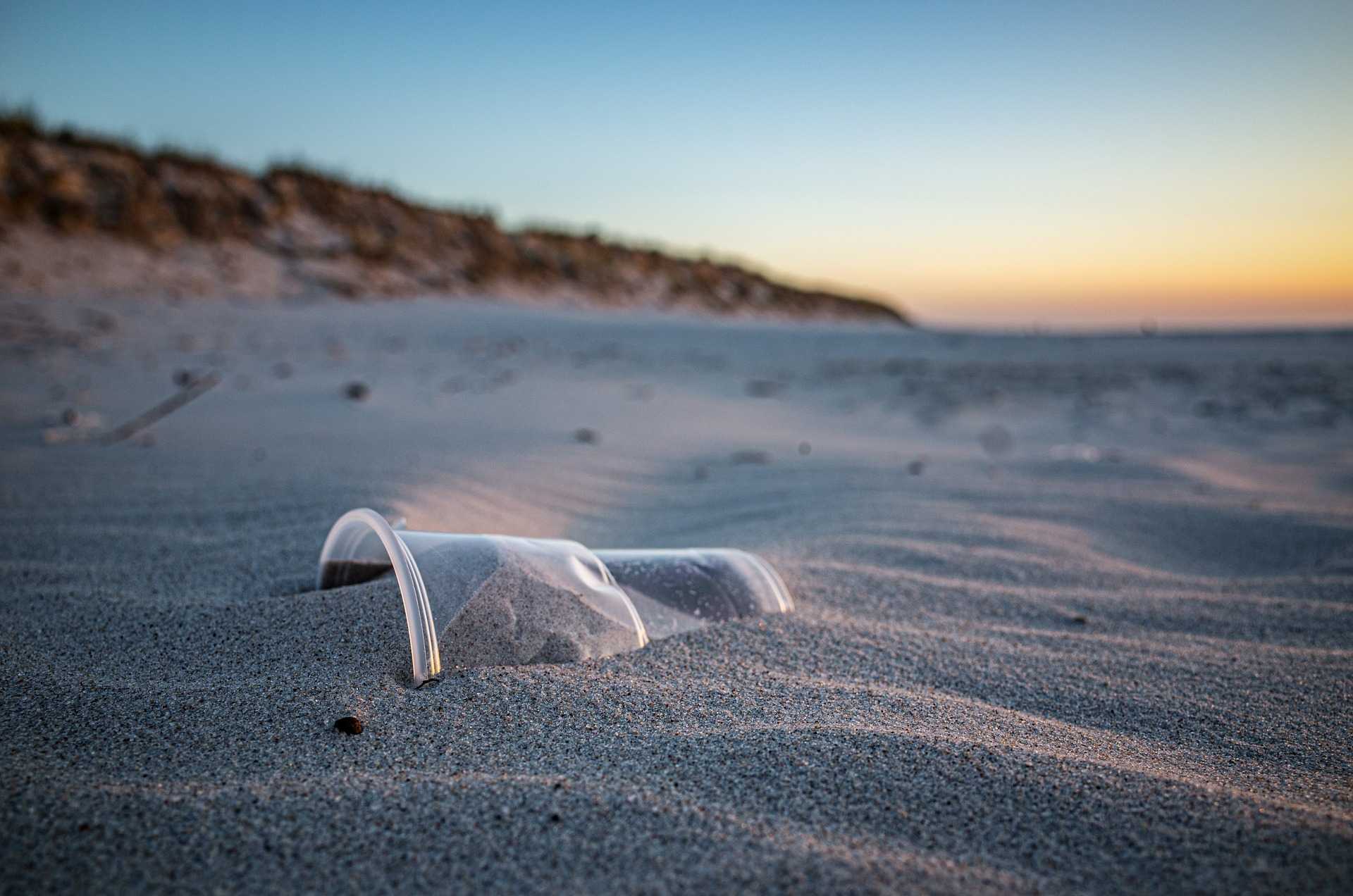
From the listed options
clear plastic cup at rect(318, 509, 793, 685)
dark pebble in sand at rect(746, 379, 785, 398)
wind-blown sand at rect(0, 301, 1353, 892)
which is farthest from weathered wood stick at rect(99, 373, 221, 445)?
dark pebble in sand at rect(746, 379, 785, 398)

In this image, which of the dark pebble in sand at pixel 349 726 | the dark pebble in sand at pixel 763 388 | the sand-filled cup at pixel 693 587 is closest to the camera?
the dark pebble in sand at pixel 349 726

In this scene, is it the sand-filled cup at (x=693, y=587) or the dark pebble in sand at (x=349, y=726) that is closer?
the dark pebble in sand at (x=349, y=726)

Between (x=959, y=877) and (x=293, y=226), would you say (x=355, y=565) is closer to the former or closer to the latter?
(x=959, y=877)

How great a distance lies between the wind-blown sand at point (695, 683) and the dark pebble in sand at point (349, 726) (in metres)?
0.02

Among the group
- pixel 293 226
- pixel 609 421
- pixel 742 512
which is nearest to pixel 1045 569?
pixel 742 512

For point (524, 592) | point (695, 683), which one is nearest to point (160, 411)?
point (524, 592)

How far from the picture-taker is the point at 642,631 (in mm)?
1828

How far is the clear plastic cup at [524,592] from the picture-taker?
1.59 m

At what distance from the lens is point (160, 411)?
4566mm

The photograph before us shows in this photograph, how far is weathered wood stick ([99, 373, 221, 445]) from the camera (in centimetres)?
399

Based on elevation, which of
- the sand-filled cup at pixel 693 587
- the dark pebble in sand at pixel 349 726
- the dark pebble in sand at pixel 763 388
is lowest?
the dark pebble in sand at pixel 349 726

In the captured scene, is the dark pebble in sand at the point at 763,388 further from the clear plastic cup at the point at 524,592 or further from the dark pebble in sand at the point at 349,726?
the dark pebble in sand at the point at 349,726

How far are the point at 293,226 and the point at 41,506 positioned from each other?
9173 mm

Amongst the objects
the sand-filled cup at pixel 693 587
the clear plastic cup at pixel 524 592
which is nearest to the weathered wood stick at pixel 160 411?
the clear plastic cup at pixel 524 592
